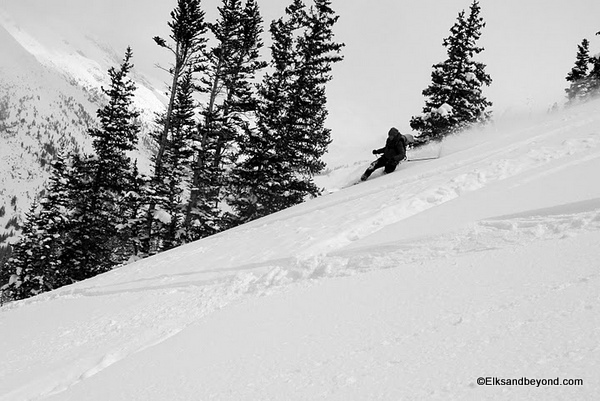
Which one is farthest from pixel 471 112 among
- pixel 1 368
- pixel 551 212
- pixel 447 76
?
pixel 1 368

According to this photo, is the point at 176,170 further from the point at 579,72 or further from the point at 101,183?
the point at 579,72

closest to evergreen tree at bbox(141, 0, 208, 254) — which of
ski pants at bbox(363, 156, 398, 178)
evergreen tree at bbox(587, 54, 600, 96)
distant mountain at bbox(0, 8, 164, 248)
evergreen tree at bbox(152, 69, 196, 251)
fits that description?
evergreen tree at bbox(152, 69, 196, 251)

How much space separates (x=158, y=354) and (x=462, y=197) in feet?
19.4

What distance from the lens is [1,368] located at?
16.0 ft

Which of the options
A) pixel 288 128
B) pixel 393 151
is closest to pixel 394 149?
Result: pixel 393 151

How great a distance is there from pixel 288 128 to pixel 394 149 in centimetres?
645

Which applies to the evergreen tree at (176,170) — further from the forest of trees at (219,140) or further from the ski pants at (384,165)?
the ski pants at (384,165)

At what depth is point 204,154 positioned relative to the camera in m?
20.1

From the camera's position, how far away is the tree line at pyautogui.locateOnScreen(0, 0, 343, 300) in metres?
18.5

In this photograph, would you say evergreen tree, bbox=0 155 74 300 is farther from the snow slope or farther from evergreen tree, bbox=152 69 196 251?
the snow slope

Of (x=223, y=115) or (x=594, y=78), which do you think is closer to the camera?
(x=223, y=115)

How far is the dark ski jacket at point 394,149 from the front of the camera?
1348 centimetres

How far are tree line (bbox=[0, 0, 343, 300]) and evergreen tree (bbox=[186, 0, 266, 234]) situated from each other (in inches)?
2.2

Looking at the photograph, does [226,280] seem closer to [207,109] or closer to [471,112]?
[207,109]
